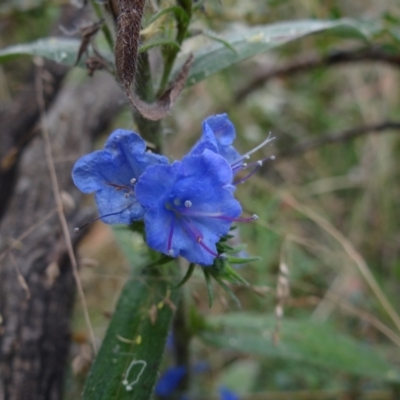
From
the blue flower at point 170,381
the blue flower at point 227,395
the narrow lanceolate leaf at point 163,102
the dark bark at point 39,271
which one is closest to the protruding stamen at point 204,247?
the narrow lanceolate leaf at point 163,102

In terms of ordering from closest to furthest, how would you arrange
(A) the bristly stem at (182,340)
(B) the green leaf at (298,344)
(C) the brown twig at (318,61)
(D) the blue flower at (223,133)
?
(D) the blue flower at (223,133) < (A) the bristly stem at (182,340) < (B) the green leaf at (298,344) < (C) the brown twig at (318,61)

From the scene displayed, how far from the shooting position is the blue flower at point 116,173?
126cm

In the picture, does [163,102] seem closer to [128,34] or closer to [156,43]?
[156,43]

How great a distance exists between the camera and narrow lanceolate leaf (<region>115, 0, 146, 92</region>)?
1046mm

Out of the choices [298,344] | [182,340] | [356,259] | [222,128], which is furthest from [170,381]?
[222,128]

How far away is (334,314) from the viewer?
308 centimetres

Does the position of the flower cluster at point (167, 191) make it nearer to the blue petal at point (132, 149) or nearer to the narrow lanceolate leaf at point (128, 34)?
the blue petal at point (132, 149)

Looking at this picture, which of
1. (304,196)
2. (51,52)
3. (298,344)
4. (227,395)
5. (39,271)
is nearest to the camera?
(51,52)

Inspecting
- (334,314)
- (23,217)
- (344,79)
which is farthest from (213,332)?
(344,79)

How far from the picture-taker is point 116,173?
1325 mm

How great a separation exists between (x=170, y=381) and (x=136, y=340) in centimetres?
70

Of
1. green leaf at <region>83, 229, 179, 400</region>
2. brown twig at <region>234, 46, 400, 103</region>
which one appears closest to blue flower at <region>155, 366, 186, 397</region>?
green leaf at <region>83, 229, 179, 400</region>

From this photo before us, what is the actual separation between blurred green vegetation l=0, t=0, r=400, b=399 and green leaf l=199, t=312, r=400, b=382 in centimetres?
1

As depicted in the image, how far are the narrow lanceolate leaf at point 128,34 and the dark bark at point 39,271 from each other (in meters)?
0.84
